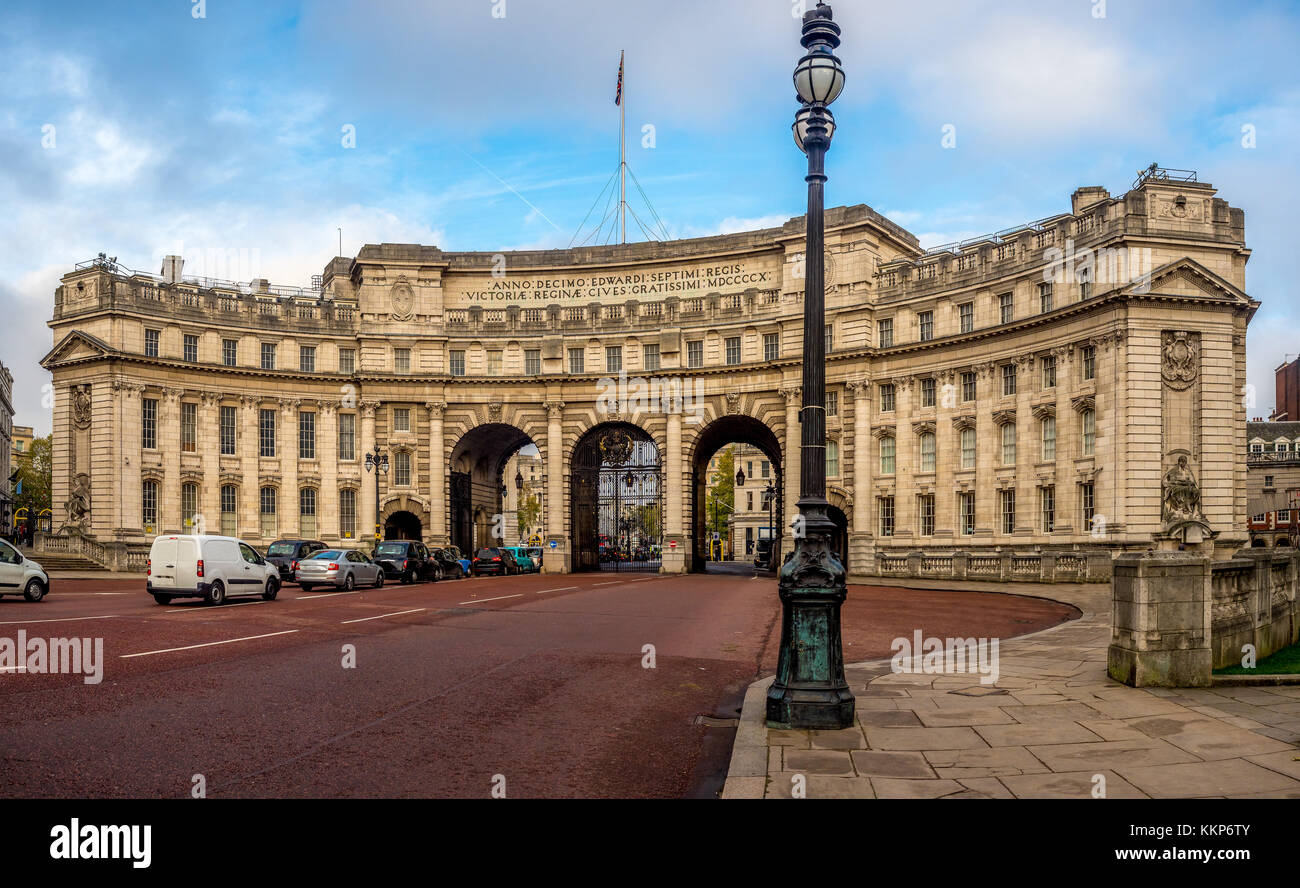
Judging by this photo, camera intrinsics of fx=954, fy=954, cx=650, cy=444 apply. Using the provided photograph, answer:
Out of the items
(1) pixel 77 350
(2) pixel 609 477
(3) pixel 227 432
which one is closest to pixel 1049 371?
(2) pixel 609 477

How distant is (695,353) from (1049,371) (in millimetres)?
18713

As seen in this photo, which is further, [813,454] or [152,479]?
[152,479]

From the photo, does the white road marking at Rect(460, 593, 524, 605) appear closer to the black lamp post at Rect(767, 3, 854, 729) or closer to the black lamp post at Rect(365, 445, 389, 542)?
the black lamp post at Rect(767, 3, 854, 729)

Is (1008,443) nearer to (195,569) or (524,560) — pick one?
(524,560)

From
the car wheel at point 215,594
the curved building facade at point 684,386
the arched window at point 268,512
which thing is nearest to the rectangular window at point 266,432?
the curved building facade at point 684,386

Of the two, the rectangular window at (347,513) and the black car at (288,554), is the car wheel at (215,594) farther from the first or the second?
the rectangular window at (347,513)

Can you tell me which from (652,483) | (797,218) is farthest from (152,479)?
(797,218)

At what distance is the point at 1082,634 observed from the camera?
17078mm

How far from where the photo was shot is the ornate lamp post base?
28.6 feet

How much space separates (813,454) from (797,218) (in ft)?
142

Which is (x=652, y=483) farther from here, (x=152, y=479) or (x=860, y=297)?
(x=152, y=479)

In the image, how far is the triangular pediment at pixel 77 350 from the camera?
161 ft

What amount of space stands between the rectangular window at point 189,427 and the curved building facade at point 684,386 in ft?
0.52
